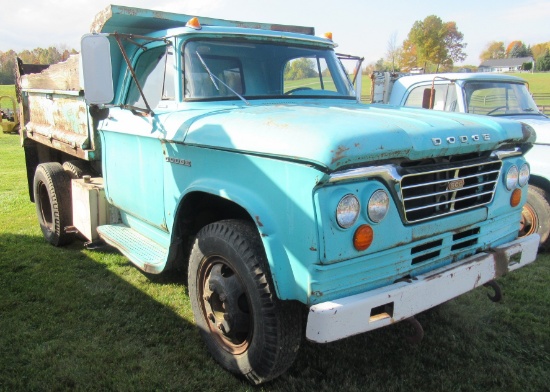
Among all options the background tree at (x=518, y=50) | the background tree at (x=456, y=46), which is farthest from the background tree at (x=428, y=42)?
the background tree at (x=518, y=50)

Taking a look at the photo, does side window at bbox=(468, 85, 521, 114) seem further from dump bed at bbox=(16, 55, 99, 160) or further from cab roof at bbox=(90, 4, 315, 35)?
dump bed at bbox=(16, 55, 99, 160)

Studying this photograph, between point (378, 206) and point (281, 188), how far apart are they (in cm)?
47

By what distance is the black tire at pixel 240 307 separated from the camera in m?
2.43

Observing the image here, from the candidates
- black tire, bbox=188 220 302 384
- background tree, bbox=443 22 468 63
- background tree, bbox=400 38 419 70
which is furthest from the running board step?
background tree, bbox=443 22 468 63

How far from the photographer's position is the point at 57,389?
268cm

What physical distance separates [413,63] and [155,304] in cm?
5375

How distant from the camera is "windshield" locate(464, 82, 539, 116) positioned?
588cm

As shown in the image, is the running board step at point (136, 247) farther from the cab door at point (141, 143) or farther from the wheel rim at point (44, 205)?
the wheel rim at point (44, 205)

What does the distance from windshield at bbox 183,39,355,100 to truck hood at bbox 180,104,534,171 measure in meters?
0.44

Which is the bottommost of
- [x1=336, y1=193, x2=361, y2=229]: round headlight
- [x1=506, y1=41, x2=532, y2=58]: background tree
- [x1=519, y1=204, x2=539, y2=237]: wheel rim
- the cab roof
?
[x1=519, y1=204, x2=539, y2=237]: wheel rim

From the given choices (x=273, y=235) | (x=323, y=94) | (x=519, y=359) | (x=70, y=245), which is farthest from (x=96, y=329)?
(x=519, y=359)

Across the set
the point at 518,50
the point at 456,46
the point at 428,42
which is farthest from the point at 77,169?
the point at 518,50

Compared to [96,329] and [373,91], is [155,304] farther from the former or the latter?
[373,91]

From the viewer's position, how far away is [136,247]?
3.62 meters
